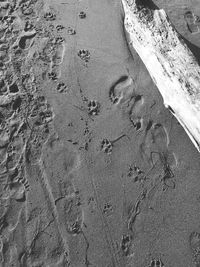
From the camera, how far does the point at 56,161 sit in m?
5.02

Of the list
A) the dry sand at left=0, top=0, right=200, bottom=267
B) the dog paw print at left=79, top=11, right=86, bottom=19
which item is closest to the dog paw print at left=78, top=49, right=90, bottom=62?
the dry sand at left=0, top=0, right=200, bottom=267

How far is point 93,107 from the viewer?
5301mm

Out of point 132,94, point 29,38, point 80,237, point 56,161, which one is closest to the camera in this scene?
point 80,237

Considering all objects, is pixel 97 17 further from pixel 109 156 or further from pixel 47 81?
pixel 109 156

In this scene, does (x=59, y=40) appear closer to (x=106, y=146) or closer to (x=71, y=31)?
(x=71, y=31)

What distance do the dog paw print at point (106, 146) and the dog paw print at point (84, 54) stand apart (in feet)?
4.54

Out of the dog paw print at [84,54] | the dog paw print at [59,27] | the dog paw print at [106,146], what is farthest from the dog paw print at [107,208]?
the dog paw print at [59,27]

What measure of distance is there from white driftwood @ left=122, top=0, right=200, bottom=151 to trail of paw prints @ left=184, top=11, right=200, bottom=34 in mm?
1018

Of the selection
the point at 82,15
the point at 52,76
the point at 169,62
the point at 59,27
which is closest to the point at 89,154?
the point at 52,76

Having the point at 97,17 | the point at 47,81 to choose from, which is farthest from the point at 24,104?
the point at 97,17

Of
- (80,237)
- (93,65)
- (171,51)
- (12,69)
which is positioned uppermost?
(171,51)

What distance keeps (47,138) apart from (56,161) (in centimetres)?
37

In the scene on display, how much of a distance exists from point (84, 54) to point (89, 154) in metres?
1.66

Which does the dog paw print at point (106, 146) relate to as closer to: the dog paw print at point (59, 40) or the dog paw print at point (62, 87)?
the dog paw print at point (62, 87)
